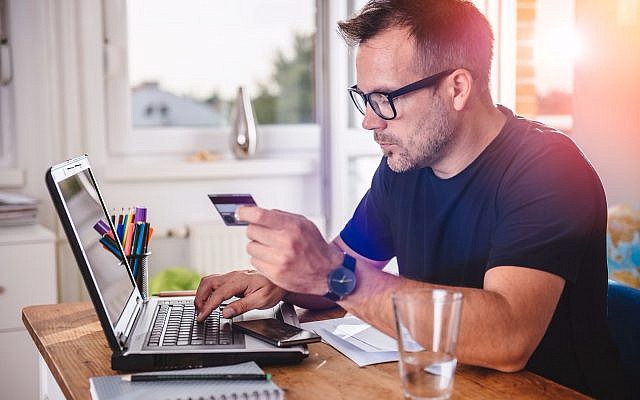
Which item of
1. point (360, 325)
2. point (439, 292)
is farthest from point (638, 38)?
point (439, 292)

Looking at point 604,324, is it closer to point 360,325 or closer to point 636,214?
point 360,325

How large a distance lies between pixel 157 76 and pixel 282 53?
0.56 meters

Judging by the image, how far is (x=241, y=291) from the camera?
5.03ft

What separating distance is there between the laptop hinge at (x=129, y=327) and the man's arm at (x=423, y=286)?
0.23 metres

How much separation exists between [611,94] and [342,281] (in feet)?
8.37

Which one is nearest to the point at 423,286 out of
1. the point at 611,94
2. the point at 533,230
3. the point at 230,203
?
the point at 533,230

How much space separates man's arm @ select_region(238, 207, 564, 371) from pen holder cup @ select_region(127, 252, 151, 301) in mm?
376

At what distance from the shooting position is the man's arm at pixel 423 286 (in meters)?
1.24

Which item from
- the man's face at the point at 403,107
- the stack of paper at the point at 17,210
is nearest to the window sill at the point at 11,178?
the stack of paper at the point at 17,210

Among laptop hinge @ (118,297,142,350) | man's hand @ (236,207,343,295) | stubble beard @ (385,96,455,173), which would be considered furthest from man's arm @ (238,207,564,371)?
stubble beard @ (385,96,455,173)

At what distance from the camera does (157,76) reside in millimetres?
3473

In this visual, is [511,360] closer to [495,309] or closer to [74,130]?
[495,309]

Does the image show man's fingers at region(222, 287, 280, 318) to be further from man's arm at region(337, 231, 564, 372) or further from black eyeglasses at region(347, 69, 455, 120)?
black eyeglasses at region(347, 69, 455, 120)

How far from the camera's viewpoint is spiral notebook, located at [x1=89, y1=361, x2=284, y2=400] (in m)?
1.06
